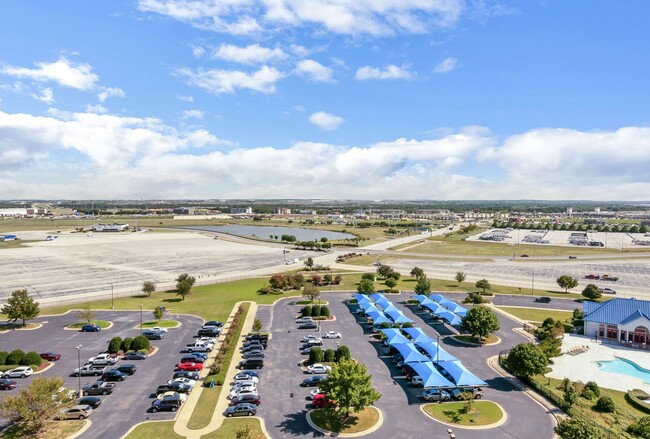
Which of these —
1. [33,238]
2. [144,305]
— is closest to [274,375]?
[144,305]

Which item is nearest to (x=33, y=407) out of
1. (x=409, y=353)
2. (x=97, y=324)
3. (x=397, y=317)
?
(x=97, y=324)

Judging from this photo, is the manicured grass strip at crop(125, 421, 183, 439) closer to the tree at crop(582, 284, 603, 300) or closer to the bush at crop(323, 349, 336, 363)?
the bush at crop(323, 349, 336, 363)

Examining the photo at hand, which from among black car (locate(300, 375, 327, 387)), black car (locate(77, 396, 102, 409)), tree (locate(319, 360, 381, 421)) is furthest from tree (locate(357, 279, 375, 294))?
black car (locate(77, 396, 102, 409))

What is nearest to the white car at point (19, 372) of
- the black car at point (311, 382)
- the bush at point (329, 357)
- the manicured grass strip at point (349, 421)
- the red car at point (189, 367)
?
the red car at point (189, 367)

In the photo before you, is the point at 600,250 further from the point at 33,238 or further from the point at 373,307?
the point at 33,238

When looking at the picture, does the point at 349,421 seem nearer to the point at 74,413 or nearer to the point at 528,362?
the point at 528,362

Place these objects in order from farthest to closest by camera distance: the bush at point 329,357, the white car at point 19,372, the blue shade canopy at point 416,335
Result: the blue shade canopy at point 416,335 → the bush at point 329,357 → the white car at point 19,372

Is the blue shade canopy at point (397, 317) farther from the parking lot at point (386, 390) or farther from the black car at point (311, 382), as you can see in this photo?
the black car at point (311, 382)

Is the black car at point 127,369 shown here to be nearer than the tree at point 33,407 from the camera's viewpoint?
No
